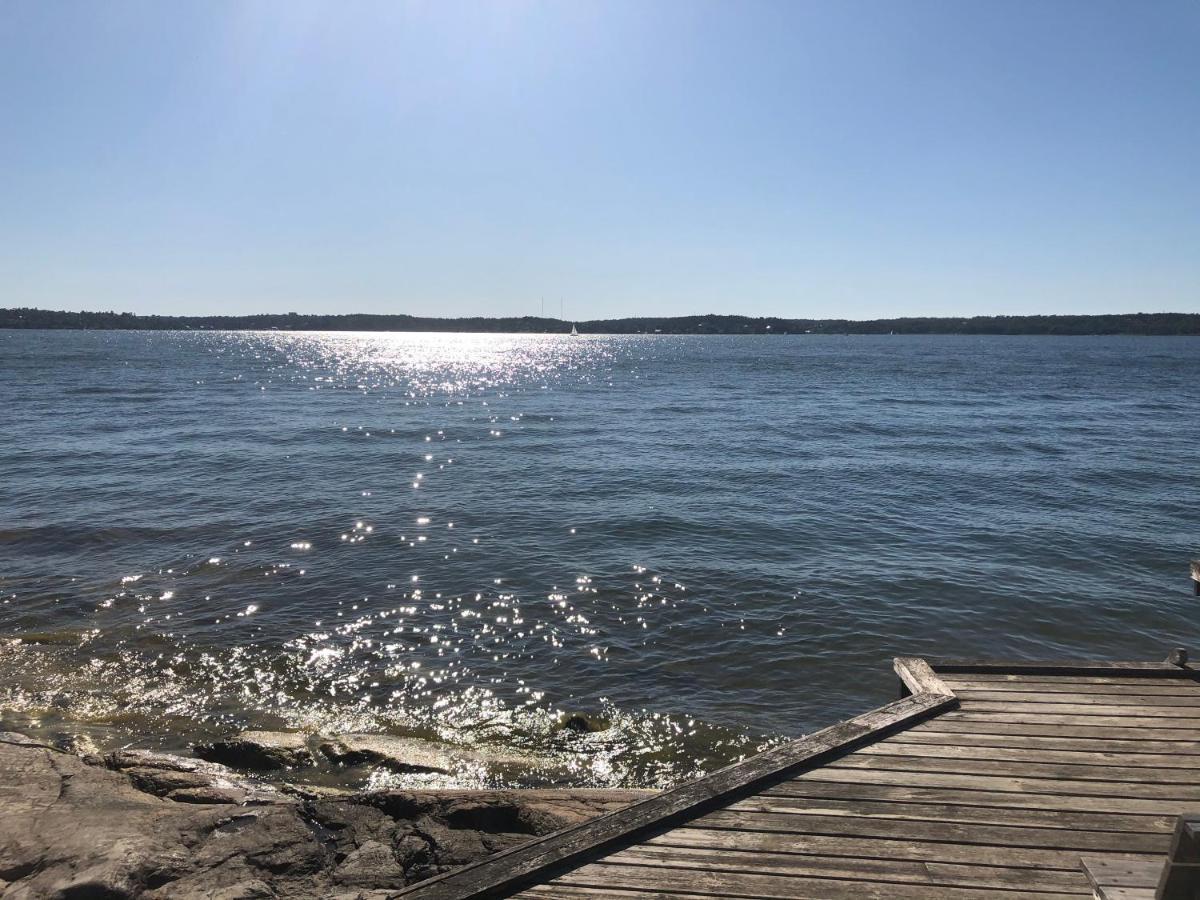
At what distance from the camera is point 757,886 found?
14.2 feet

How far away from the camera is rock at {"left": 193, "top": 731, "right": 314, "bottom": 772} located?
8539 mm

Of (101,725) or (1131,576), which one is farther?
(1131,576)

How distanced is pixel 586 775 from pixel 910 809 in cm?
447

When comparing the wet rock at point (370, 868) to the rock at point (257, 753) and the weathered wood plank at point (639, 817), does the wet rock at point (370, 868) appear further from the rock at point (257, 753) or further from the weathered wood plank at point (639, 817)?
the rock at point (257, 753)

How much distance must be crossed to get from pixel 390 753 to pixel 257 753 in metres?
1.54

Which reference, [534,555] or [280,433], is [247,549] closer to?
[534,555]

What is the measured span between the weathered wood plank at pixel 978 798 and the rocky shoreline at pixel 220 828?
2511 millimetres

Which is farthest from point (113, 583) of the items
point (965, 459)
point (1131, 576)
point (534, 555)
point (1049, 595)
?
point (965, 459)

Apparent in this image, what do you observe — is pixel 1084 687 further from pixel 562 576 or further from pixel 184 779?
pixel 562 576

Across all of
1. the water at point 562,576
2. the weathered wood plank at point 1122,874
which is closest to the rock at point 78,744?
the water at point 562,576

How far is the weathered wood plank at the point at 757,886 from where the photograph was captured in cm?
423

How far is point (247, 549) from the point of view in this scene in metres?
17.0

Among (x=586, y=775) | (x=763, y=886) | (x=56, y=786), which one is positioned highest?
(x=763, y=886)

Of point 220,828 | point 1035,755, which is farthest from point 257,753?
point 1035,755
